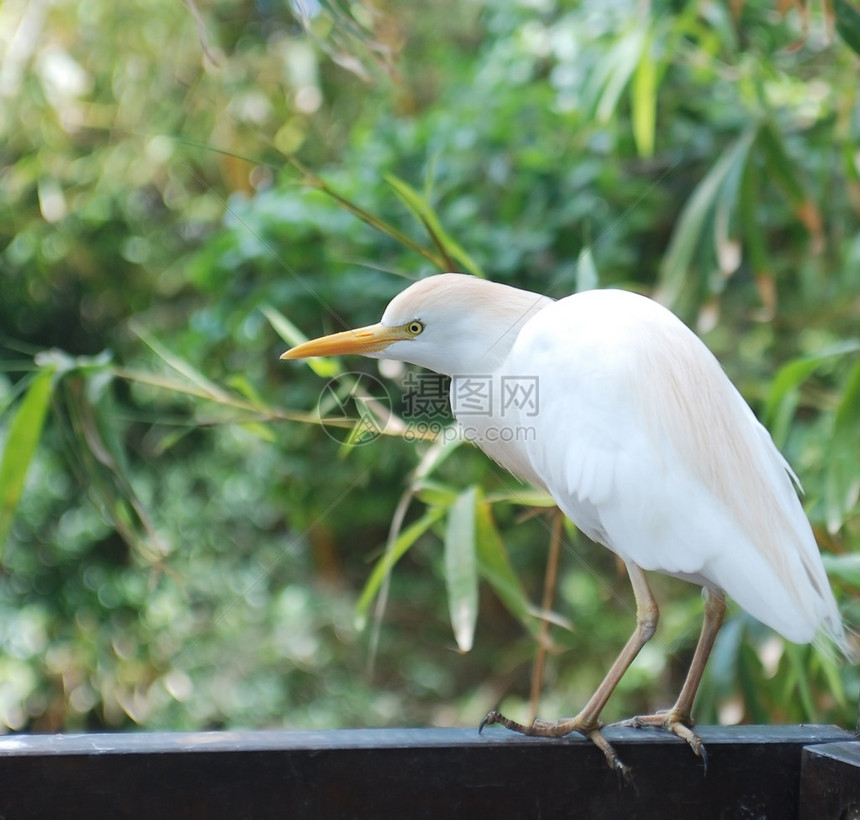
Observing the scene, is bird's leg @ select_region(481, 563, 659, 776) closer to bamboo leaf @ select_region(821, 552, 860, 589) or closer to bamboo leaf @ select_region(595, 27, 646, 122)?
bamboo leaf @ select_region(821, 552, 860, 589)

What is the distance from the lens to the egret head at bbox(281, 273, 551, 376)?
900 millimetres

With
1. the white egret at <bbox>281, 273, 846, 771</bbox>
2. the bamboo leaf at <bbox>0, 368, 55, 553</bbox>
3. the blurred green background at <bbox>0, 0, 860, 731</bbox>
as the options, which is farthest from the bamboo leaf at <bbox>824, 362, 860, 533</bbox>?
the bamboo leaf at <bbox>0, 368, 55, 553</bbox>

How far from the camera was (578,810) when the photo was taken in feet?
2.58

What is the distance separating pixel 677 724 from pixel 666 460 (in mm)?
253

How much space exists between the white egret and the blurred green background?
237 millimetres

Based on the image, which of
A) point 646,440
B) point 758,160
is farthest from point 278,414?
point 758,160

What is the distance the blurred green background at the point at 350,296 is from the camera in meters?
1.39

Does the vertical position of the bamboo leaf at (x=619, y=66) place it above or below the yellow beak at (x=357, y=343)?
above

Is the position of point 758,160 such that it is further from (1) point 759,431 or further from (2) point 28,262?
(2) point 28,262

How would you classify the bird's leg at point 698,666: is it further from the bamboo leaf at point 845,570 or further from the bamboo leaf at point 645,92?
the bamboo leaf at point 645,92

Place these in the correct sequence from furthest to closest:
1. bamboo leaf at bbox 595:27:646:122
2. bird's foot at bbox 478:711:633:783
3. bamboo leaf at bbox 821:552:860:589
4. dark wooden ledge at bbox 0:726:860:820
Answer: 1. bamboo leaf at bbox 595:27:646:122
2. bamboo leaf at bbox 821:552:860:589
3. bird's foot at bbox 478:711:633:783
4. dark wooden ledge at bbox 0:726:860:820

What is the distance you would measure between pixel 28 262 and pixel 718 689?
212 cm

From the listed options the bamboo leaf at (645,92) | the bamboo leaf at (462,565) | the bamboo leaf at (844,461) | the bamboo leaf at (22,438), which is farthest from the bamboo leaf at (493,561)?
the bamboo leaf at (645,92)

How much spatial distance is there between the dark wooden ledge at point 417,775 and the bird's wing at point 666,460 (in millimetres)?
131
